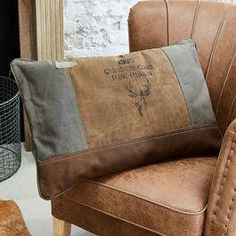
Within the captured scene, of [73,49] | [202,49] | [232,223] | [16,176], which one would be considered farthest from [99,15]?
[232,223]

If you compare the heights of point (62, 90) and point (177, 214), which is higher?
point (62, 90)

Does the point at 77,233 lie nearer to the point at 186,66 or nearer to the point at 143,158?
the point at 143,158

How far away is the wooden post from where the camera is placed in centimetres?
191

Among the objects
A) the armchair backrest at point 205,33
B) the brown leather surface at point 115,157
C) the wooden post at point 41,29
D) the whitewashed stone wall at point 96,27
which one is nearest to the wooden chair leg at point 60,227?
the brown leather surface at point 115,157

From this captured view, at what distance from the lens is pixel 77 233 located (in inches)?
65.8

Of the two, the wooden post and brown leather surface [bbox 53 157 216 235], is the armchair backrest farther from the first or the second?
the wooden post

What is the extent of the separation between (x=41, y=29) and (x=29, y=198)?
727 millimetres

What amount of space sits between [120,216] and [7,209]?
0.70 m

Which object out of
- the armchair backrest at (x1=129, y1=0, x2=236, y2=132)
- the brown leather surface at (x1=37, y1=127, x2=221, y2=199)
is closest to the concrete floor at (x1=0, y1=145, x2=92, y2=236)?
the brown leather surface at (x1=37, y1=127, x2=221, y2=199)

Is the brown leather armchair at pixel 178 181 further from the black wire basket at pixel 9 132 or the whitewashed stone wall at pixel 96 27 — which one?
the black wire basket at pixel 9 132

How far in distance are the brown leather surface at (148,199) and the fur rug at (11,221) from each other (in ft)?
1.13

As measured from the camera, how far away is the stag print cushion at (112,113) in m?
1.22

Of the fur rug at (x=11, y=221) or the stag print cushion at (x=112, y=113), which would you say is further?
the fur rug at (x=11, y=221)

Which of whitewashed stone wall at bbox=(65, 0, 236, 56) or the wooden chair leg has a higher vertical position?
whitewashed stone wall at bbox=(65, 0, 236, 56)
